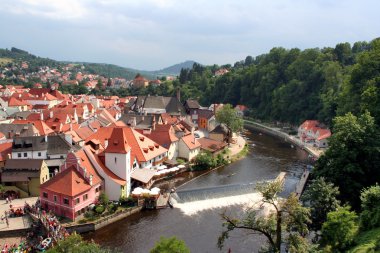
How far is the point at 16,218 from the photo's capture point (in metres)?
37.2

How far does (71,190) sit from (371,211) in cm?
2597

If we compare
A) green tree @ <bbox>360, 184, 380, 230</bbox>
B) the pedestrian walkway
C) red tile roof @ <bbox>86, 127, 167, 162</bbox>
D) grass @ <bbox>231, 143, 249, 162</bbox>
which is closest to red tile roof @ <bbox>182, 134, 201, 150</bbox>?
red tile roof @ <bbox>86, 127, 167, 162</bbox>

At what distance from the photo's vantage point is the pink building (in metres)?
37.0

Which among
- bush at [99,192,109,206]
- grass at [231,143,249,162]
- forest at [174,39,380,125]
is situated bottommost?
grass at [231,143,249,162]

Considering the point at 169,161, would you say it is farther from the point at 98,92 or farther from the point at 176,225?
the point at 98,92

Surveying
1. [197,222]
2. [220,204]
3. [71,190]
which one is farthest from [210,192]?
[71,190]

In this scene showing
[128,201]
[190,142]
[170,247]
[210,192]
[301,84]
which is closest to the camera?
[170,247]

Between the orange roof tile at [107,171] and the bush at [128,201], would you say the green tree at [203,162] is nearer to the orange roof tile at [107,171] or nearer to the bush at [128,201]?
the bush at [128,201]

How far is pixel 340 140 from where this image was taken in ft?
129

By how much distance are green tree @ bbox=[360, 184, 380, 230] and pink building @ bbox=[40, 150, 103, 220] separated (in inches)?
982

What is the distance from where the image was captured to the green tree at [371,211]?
83.1ft

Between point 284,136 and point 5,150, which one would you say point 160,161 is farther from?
point 284,136

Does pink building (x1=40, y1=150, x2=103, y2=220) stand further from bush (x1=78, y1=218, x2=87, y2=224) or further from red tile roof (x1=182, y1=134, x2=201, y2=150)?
red tile roof (x1=182, y1=134, x2=201, y2=150)

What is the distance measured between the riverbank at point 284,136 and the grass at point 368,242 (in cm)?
4143
